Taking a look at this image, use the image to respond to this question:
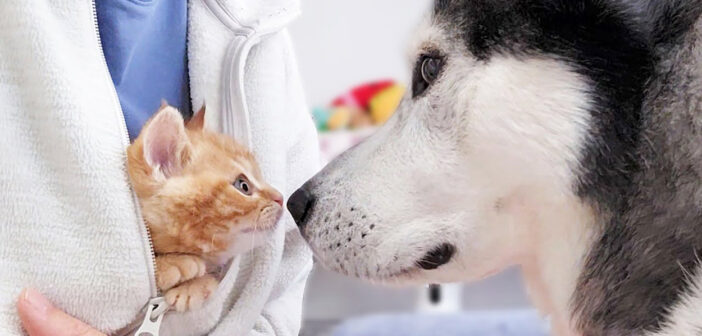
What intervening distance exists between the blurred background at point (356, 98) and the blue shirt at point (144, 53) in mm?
1344

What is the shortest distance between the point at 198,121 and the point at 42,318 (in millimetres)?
274

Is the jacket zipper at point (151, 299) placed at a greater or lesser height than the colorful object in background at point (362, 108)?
greater

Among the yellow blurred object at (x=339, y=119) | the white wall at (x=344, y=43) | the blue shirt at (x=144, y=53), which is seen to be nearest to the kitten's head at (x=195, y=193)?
the blue shirt at (x=144, y=53)

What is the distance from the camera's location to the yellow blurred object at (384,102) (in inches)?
98.4

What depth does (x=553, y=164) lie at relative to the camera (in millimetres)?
765

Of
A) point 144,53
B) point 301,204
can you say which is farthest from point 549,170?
point 144,53

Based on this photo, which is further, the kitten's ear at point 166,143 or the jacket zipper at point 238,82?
the jacket zipper at point 238,82

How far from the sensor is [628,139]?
0.74 m

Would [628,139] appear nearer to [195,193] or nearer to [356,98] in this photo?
[195,193]

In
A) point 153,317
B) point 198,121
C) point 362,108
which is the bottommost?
point 362,108

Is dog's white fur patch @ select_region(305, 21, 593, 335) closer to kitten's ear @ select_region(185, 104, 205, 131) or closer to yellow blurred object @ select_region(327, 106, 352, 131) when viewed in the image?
kitten's ear @ select_region(185, 104, 205, 131)

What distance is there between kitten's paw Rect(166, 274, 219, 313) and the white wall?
75.3 inches

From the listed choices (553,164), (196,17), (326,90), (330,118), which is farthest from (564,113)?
(326,90)

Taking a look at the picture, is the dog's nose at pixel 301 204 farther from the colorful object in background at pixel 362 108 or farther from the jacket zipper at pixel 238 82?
the colorful object in background at pixel 362 108
